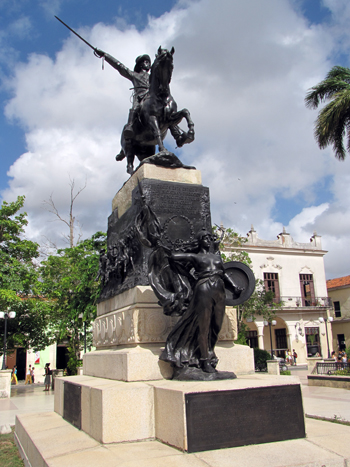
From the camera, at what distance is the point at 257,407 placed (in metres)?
3.98

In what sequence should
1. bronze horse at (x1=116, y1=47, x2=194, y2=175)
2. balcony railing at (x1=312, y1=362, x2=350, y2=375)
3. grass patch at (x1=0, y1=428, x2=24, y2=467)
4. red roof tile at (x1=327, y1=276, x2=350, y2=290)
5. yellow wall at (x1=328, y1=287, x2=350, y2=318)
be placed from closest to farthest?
grass patch at (x1=0, y1=428, x2=24, y2=467)
bronze horse at (x1=116, y1=47, x2=194, y2=175)
balcony railing at (x1=312, y1=362, x2=350, y2=375)
yellow wall at (x1=328, y1=287, x2=350, y2=318)
red roof tile at (x1=327, y1=276, x2=350, y2=290)

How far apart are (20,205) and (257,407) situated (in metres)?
24.4

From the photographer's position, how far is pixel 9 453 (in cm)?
Result: 600

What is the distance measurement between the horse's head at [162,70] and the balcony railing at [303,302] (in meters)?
32.3

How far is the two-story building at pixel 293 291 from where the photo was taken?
36500mm

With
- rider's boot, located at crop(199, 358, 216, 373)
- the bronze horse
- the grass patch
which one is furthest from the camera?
the bronze horse

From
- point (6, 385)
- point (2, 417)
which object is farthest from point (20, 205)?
A: point (2, 417)

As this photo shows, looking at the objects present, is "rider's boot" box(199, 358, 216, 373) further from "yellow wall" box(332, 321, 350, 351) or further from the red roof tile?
the red roof tile

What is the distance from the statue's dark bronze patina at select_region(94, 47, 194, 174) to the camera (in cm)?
643

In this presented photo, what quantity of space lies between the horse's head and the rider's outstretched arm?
1280mm

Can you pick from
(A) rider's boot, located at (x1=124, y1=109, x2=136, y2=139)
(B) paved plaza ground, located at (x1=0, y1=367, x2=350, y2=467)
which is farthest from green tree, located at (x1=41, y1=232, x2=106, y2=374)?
(B) paved plaza ground, located at (x1=0, y1=367, x2=350, y2=467)

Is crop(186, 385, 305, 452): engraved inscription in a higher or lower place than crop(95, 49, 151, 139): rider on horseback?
lower

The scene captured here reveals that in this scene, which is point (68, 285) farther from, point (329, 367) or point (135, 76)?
point (135, 76)

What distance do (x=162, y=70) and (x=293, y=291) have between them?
34154mm
